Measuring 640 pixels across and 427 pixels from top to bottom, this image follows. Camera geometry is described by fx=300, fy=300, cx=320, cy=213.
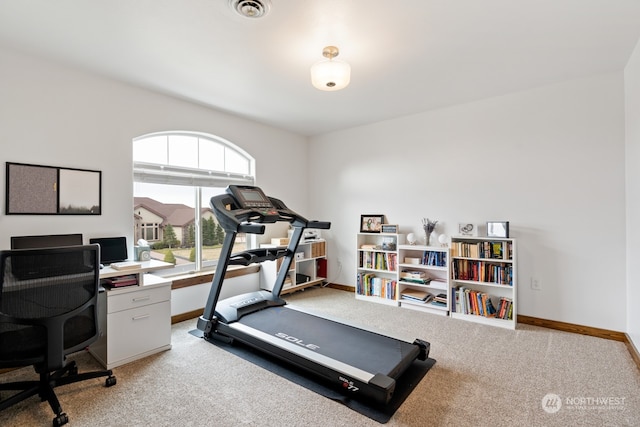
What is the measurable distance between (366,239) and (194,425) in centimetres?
338

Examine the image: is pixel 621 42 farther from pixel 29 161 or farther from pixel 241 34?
pixel 29 161

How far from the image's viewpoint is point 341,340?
2.57m

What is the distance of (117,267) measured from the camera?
8.16ft

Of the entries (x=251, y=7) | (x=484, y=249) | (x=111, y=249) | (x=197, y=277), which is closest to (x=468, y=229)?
(x=484, y=249)

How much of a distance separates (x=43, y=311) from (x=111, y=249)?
47.2 inches

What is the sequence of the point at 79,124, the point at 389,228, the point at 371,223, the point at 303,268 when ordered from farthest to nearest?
the point at 303,268 < the point at 371,223 < the point at 389,228 < the point at 79,124

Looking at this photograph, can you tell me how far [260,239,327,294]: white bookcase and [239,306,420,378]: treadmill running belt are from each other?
1147mm

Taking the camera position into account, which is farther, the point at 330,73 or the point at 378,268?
the point at 378,268

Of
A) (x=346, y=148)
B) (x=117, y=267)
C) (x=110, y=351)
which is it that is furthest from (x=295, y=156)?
(x=110, y=351)

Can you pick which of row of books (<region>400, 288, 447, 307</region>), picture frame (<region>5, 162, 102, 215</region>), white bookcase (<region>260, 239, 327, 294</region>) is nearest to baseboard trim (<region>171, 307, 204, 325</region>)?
white bookcase (<region>260, 239, 327, 294</region>)

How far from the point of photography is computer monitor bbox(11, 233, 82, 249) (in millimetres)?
2365

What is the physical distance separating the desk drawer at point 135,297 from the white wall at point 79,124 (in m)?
0.79

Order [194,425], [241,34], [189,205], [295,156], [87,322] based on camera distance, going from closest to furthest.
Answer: [194,425] < [87,322] < [241,34] < [189,205] < [295,156]

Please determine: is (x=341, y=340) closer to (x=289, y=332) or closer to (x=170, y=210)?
(x=289, y=332)
